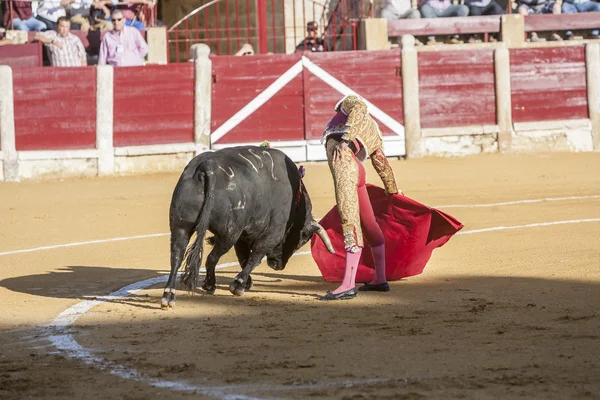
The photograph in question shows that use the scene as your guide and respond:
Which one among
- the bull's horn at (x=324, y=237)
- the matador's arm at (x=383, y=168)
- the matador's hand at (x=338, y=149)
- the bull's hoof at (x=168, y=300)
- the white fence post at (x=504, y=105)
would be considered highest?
the white fence post at (x=504, y=105)

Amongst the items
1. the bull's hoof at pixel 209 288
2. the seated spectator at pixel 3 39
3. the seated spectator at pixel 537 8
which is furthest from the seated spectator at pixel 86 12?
the bull's hoof at pixel 209 288

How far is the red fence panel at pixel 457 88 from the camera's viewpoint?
13477 millimetres

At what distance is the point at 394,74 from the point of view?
1334 centimetres

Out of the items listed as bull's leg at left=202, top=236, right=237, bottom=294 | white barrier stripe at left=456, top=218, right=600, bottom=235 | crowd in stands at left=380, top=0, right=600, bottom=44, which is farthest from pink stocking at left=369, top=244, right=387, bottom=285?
crowd in stands at left=380, top=0, right=600, bottom=44

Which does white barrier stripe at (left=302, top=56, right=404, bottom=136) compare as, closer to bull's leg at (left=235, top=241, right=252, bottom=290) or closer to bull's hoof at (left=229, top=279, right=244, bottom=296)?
bull's leg at (left=235, top=241, right=252, bottom=290)

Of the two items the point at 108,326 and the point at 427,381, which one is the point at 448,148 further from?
the point at 427,381

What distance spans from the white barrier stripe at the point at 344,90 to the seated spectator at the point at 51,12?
3.02 m

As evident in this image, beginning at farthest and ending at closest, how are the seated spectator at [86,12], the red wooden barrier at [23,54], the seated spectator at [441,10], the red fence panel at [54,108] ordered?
the seated spectator at [441,10] → the seated spectator at [86,12] → the red wooden barrier at [23,54] → the red fence panel at [54,108]

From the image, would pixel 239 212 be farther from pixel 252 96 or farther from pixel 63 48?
pixel 63 48

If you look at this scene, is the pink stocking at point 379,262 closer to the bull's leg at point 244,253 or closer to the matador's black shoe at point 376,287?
the matador's black shoe at point 376,287

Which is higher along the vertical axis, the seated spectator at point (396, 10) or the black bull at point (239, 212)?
the seated spectator at point (396, 10)

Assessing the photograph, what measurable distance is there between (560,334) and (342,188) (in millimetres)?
1394

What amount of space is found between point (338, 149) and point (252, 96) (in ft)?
25.6

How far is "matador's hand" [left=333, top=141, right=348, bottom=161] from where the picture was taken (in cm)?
533
